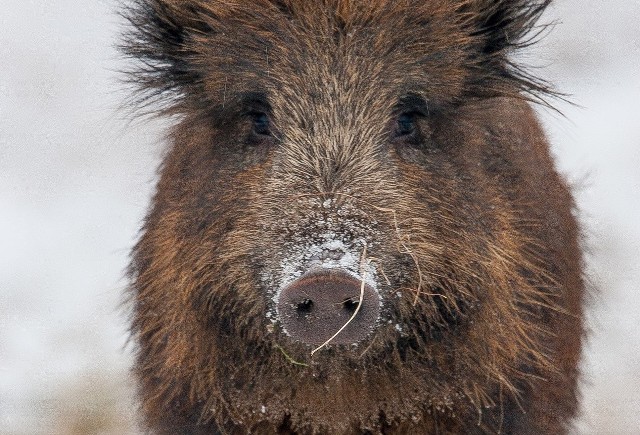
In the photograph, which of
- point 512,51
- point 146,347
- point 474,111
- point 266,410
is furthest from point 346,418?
point 512,51

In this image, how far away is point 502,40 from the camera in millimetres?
4688

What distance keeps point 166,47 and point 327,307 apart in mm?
1560

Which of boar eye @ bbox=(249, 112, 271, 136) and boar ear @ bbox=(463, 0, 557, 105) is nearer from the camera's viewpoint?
boar eye @ bbox=(249, 112, 271, 136)

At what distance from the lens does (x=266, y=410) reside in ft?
15.0

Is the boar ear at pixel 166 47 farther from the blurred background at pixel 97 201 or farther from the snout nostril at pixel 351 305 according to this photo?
the blurred background at pixel 97 201

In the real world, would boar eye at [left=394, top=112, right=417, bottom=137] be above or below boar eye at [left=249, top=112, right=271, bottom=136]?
below

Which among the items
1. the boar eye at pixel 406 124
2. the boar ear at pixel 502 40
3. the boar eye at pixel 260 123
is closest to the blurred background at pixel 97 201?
the boar ear at pixel 502 40

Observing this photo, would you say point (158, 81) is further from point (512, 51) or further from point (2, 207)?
point (2, 207)

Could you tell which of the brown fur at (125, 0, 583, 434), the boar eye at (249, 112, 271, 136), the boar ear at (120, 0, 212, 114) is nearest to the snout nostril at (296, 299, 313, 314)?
the brown fur at (125, 0, 583, 434)

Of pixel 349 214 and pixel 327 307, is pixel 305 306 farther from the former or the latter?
pixel 349 214

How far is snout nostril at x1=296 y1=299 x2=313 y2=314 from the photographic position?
3784 millimetres

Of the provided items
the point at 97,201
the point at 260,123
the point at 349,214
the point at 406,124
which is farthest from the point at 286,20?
the point at 97,201

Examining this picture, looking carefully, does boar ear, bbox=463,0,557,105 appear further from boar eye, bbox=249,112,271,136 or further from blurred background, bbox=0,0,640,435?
blurred background, bbox=0,0,640,435

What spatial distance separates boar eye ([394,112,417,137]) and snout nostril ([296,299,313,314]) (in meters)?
0.93
